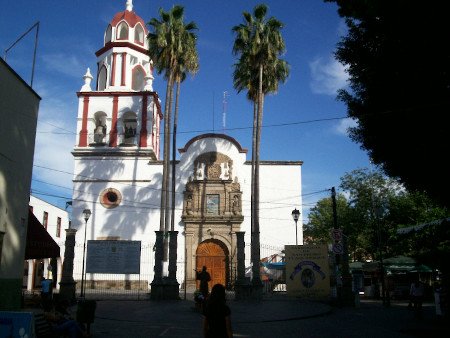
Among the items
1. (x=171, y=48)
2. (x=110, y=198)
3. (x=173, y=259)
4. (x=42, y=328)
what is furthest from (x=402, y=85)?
(x=110, y=198)

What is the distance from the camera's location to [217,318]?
6316 millimetres

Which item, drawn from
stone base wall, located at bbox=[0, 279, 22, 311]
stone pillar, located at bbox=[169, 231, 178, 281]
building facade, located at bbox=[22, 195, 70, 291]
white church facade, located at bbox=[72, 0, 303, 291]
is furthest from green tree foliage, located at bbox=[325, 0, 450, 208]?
building facade, located at bbox=[22, 195, 70, 291]

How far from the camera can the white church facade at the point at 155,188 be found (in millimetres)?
30167

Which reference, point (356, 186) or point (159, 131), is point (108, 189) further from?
point (356, 186)

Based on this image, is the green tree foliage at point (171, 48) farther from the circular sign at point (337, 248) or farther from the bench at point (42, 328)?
the bench at point (42, 328)

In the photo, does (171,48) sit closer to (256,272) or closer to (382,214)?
(256,272)

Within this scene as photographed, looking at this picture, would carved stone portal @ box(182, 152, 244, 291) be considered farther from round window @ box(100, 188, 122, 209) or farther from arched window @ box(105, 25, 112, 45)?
arched window @ box(105, 25, 112, 45)

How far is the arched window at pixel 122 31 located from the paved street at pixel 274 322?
2233 centimetres

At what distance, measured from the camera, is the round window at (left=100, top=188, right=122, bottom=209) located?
1212 inches

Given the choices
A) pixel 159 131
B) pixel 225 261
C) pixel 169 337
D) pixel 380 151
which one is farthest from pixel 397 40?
pixel 159 131

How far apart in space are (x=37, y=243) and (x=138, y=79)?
22.6 m

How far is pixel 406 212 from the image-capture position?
35.0m

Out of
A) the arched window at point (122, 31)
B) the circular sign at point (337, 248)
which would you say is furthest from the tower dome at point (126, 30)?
the circular sign at point (337, 248)

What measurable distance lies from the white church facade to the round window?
65 millimetres
